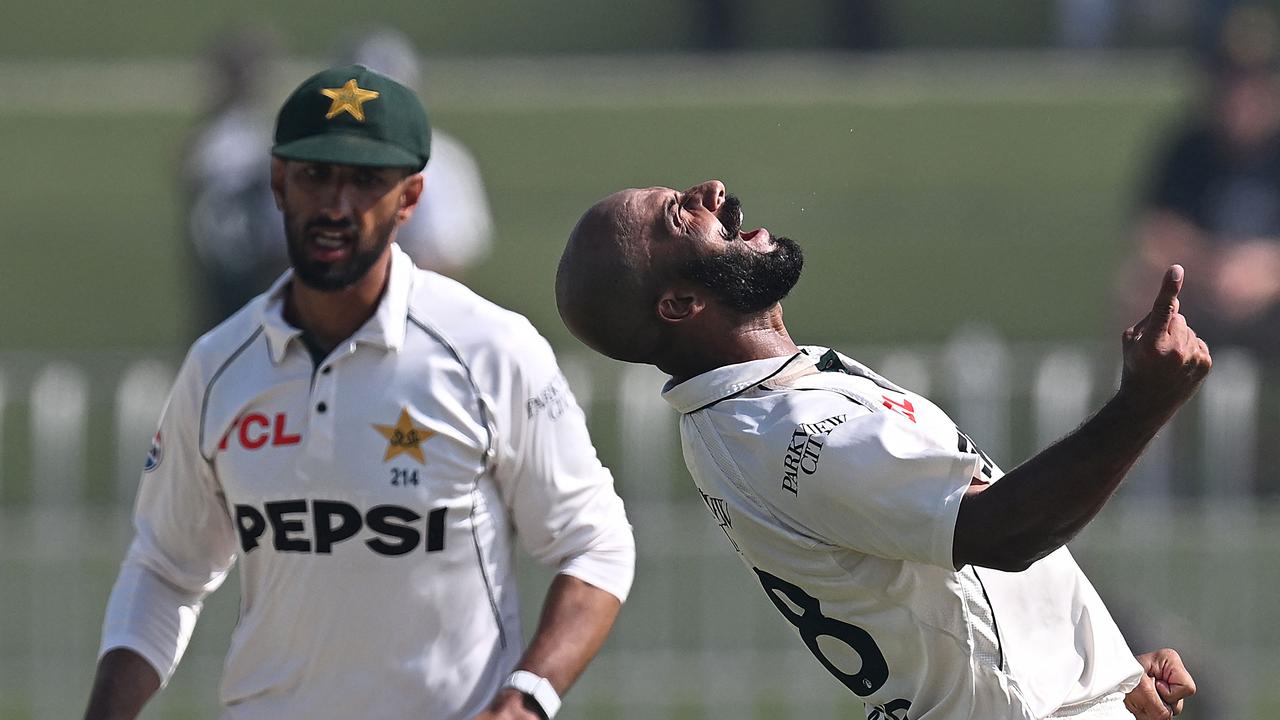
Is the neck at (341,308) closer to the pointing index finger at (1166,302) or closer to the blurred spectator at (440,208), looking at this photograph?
the pointing index finger at (1166,302)

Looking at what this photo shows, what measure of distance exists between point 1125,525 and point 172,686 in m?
4.38

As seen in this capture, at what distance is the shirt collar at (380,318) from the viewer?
484 cm

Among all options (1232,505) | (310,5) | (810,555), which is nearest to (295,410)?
(810,555)

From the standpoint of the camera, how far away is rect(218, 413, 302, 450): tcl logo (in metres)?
4.82

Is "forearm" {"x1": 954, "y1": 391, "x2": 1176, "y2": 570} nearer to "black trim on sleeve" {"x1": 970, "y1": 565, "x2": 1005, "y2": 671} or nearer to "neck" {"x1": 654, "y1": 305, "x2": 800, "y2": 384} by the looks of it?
"black trim on sleeve" {"x1": 970, "y1": 565, "x2": 1005, "y2": 671}

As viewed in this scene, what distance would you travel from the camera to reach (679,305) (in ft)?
12.1

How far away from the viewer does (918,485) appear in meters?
3.35

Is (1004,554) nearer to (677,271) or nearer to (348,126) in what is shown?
(677,271)

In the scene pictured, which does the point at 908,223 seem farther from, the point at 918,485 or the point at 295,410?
the point at 918,485

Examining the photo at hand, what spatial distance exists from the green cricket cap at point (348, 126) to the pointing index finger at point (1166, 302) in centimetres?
209

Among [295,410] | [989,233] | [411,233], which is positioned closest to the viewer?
[295,410]

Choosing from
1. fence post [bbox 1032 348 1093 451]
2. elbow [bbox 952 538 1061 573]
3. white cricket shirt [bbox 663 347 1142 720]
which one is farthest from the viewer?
Answer: fence post [bbox 1032 348 1093 451]

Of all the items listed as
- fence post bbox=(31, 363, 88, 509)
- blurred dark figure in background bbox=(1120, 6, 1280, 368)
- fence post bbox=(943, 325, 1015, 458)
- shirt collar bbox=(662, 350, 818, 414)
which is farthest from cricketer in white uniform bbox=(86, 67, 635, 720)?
blurred dark figure in background bbox=(1120, 6, 1280, 368)

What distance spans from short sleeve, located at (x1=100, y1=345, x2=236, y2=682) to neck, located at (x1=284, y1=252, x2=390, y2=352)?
0.30m
